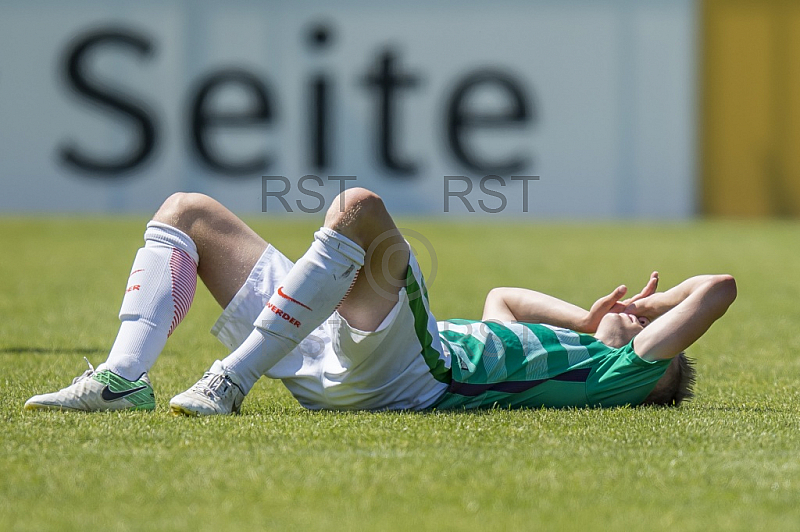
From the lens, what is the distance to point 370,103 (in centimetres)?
1684

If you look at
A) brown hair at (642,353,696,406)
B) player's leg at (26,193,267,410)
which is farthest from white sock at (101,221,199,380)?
brown hair at (642,353,696,406)

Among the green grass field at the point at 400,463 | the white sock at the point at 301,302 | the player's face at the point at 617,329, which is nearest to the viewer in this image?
the green grass field at the point at 400,463

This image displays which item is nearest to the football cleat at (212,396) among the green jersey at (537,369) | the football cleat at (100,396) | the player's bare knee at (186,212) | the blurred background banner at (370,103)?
the football cleat at (100,396)

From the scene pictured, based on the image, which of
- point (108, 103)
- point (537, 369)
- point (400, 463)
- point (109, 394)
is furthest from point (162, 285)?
point (108, 103)

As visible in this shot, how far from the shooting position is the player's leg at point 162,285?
9.77ft

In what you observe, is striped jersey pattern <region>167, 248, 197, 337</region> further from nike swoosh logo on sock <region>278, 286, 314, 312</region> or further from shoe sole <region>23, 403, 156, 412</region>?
nike swoosh logo on sock <region>278, 286, 314, 312</region>

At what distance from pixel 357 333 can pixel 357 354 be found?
0.07 meters

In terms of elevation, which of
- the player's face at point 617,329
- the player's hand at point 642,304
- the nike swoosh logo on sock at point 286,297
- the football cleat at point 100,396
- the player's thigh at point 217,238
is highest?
the player's thigh at point 217,238

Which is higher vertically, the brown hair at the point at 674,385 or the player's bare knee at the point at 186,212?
the player's bare knee at the point at 186,212

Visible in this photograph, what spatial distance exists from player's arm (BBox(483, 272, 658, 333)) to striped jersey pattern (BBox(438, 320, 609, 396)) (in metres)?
0.11

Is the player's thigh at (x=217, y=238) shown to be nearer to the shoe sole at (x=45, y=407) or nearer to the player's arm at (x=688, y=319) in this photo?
the shoe sole at (x=45, y=407)

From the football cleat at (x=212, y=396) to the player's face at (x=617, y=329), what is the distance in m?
1.05

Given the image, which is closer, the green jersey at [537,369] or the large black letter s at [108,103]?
the green jersey at [537,369]

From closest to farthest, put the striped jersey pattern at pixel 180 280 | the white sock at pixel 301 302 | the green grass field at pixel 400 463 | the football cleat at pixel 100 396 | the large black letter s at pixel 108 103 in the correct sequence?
the green grass field at pixel 400 463, the white sock at pixel 301 302, the football cleat at pixel 100 396, the striped jersey pattern at pixel 180 280, the large black letter s at pixel 108 103
